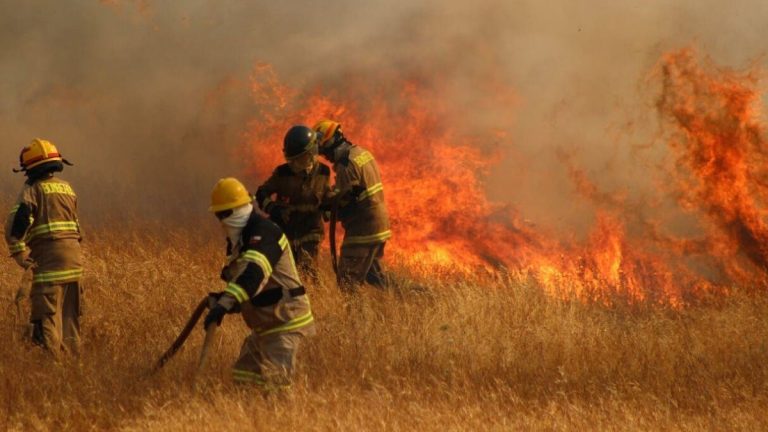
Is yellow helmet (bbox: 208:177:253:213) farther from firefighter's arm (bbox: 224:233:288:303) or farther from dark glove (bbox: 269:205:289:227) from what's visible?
dark glove (bbox: 269:205:289:227)

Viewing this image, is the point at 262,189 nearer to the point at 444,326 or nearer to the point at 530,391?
the point at 444,326

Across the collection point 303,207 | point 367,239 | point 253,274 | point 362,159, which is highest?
point 362,159

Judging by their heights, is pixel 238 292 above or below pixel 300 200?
below

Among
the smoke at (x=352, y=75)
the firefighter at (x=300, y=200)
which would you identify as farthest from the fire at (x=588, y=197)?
the firefighter at (x=300, y=200)

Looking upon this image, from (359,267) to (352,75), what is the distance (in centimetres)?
513

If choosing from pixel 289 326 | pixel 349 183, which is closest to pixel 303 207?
pixel 349 183

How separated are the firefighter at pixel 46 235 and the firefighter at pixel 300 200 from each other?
68.8 inches

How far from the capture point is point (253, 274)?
646 cm

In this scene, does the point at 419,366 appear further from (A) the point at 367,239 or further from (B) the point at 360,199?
(B) the point at 360,199

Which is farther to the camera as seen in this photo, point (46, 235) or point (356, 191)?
point (356, 191)

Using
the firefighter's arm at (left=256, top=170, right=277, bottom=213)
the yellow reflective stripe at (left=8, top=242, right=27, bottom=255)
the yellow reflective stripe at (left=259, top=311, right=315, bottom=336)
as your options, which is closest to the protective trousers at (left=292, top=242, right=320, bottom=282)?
the firefighter's arm at (left=256, top=170, right=277, bottom=213)

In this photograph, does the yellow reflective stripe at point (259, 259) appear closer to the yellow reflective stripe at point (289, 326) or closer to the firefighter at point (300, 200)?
the yellow reflective stripe at point (289, 326)

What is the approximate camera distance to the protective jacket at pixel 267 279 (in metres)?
6.46

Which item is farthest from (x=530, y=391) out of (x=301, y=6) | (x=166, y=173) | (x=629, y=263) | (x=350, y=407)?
(x=301, y=6)
